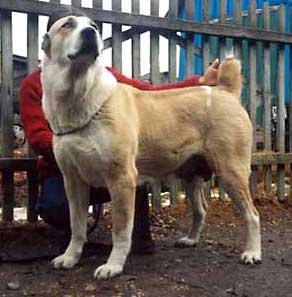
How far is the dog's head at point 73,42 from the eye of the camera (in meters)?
2.97

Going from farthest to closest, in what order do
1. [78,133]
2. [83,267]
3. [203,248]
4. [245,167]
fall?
[203,248]
[245,167]
[83,267]
[78,133]

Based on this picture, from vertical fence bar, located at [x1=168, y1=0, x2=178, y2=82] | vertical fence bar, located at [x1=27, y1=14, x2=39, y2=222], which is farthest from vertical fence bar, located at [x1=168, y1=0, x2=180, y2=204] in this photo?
vertical fence bar, located at [x1=27, y1=14, x2=39, y2=222]

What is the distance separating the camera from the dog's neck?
312cm

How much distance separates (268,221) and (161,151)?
5.52 ft

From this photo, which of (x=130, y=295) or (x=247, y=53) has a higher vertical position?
(x=247, y=53)

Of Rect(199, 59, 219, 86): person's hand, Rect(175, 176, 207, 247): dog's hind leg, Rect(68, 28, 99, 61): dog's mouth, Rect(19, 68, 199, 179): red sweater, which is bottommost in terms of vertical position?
Rect(175, 176, 207, 247): dog's hind leg

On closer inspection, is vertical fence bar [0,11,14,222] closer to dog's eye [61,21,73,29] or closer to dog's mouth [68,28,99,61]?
dog's eye [61,21,73,29]

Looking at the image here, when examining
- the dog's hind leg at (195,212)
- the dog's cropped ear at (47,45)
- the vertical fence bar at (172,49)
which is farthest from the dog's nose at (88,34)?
the vertical fence bar at (172,49)

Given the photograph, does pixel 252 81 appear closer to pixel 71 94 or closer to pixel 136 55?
pixel 136 55

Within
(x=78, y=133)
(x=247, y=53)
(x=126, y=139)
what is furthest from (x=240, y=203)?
(x=247, y=53)

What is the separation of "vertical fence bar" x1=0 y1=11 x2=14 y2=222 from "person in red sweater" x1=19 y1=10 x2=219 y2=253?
32 centimetres

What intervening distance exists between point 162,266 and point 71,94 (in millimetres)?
1096

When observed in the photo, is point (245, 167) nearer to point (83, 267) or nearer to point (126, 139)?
point (126, 139)

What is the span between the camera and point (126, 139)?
3229 millimetres
